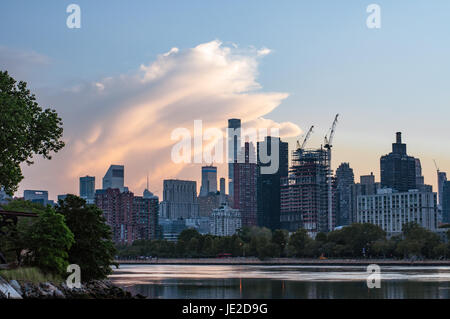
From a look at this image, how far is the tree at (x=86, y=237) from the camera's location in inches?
2721

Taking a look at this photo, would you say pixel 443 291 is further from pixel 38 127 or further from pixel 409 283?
pixel 38 127

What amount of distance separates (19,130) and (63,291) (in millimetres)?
13820

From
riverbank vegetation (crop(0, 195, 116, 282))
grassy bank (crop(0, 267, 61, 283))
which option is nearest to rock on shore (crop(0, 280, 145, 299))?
grassy bank (crop(0, 267, 61, 283))

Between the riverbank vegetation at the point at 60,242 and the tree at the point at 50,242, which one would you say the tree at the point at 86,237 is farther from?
the tree at the point at 50,242

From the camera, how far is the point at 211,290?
93.0m

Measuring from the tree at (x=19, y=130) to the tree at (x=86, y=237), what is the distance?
12.1 meters

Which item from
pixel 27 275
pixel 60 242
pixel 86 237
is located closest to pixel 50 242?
pixel 60 242

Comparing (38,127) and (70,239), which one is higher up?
(38,127)

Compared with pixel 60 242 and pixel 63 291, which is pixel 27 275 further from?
pixel 60 242

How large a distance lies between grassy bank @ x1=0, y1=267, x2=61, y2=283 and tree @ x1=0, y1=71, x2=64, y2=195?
616cm
